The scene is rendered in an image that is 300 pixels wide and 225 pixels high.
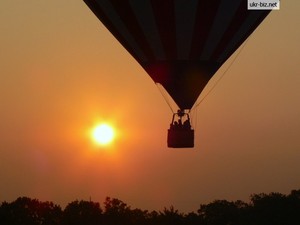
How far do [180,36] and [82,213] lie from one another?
4214cm

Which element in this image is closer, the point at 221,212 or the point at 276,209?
the point at 276,209

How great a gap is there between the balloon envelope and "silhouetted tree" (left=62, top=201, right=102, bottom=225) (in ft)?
120

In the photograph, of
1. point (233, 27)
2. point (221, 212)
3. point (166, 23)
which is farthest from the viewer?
point (221, 212)

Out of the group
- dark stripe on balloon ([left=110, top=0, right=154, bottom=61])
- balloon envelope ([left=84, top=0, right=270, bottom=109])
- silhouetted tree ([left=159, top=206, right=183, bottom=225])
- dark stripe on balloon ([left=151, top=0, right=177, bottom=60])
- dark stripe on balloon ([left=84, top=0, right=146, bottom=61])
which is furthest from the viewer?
silhouetted tree ([left=159, top=206, right=183, bottom=225])

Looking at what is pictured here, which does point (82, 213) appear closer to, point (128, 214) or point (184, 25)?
point (128, 214)

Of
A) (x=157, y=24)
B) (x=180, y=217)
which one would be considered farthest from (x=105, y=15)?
(x=180, y=217)

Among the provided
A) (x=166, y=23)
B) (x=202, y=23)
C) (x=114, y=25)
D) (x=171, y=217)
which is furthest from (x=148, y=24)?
(x=171, y=217)

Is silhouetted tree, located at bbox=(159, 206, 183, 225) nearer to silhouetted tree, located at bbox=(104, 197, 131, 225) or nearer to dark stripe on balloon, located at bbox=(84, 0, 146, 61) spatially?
silhouetted tree, located at bbox=(104, 197, 131, 225)

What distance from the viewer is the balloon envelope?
1234 inches

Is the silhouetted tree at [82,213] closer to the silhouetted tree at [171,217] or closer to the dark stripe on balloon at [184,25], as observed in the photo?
the silhouetted tree at [171,217]

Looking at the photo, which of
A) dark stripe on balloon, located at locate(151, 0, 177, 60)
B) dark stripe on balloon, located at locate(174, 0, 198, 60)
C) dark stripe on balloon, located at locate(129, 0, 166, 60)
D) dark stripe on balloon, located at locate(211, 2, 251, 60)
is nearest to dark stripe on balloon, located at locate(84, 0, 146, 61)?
dark stripe on balloon, located at locate(129, 0, 166, 60)

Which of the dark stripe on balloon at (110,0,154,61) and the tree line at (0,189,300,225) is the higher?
the dark stripe on balloon at (110,0,154,61)

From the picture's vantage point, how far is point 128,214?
239ft

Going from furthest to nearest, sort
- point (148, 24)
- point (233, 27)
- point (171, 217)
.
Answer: point (171, 217) → point (233, 27) → point (148, 24)
